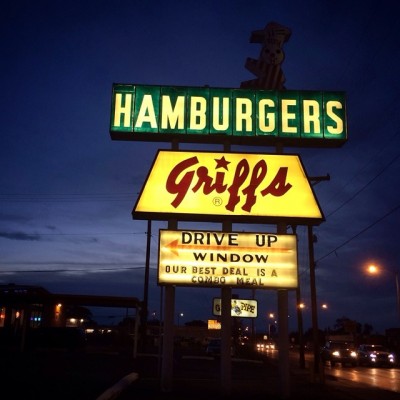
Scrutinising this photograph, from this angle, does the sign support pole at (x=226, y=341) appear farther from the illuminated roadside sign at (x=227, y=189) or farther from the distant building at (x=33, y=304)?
the distant building at (x=33, y=304)

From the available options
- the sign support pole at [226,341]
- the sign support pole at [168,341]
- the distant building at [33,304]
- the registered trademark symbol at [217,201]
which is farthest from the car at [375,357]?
the registered trademark symbol at [217,201]

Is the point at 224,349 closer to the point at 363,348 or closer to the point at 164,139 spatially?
the point at 164,139

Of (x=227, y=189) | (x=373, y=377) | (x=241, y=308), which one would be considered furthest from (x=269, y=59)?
(x=241, y=308)

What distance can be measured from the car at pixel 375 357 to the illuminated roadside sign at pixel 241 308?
37.7 feet

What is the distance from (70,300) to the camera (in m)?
38.8

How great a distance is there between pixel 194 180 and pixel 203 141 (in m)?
1.45

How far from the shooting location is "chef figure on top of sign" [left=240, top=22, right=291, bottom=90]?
53.2 feet

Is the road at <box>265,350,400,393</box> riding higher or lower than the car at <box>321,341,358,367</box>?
lower

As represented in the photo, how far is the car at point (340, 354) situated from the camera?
36.7m

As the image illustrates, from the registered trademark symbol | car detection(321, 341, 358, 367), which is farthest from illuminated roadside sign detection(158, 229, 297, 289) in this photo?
car detection(321, 341, 358, 367)

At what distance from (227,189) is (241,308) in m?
19.0

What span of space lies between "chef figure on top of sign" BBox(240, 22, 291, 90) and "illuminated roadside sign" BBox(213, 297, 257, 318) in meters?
16.9

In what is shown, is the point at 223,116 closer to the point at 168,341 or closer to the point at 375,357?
the point at 168,341

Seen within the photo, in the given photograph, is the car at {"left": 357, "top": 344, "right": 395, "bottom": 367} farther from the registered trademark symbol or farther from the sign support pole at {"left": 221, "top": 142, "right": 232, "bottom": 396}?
the registered trademark symbol
